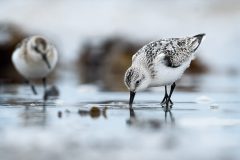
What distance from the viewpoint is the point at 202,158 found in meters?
4.99

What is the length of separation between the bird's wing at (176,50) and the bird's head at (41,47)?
3028 mm

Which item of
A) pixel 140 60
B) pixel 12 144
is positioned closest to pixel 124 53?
pixel 140 60

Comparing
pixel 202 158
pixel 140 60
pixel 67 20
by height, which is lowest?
pixel 202 158

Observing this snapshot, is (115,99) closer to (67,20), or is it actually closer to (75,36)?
(75,36)

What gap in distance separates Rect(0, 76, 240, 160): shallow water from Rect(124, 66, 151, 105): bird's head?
0.24 meters

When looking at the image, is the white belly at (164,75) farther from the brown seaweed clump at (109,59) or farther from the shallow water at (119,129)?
the brown seaweed clump at (109,59)

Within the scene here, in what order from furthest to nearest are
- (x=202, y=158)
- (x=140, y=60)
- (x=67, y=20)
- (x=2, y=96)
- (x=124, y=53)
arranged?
(x=67, y=20) < (x=124, y=53) < (x=2, y=96) < (x=140, y=60) < (x=202, y=158)

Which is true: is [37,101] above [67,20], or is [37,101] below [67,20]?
below

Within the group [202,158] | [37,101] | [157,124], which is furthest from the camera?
[37,101]

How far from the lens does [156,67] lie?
855 cm

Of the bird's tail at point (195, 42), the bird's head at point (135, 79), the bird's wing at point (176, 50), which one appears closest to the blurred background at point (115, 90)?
the bird's head at point (135, 79)

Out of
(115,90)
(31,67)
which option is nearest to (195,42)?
(115,90)

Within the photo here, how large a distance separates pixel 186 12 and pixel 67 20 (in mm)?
3954

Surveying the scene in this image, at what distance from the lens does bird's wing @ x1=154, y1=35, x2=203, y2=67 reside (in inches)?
342
